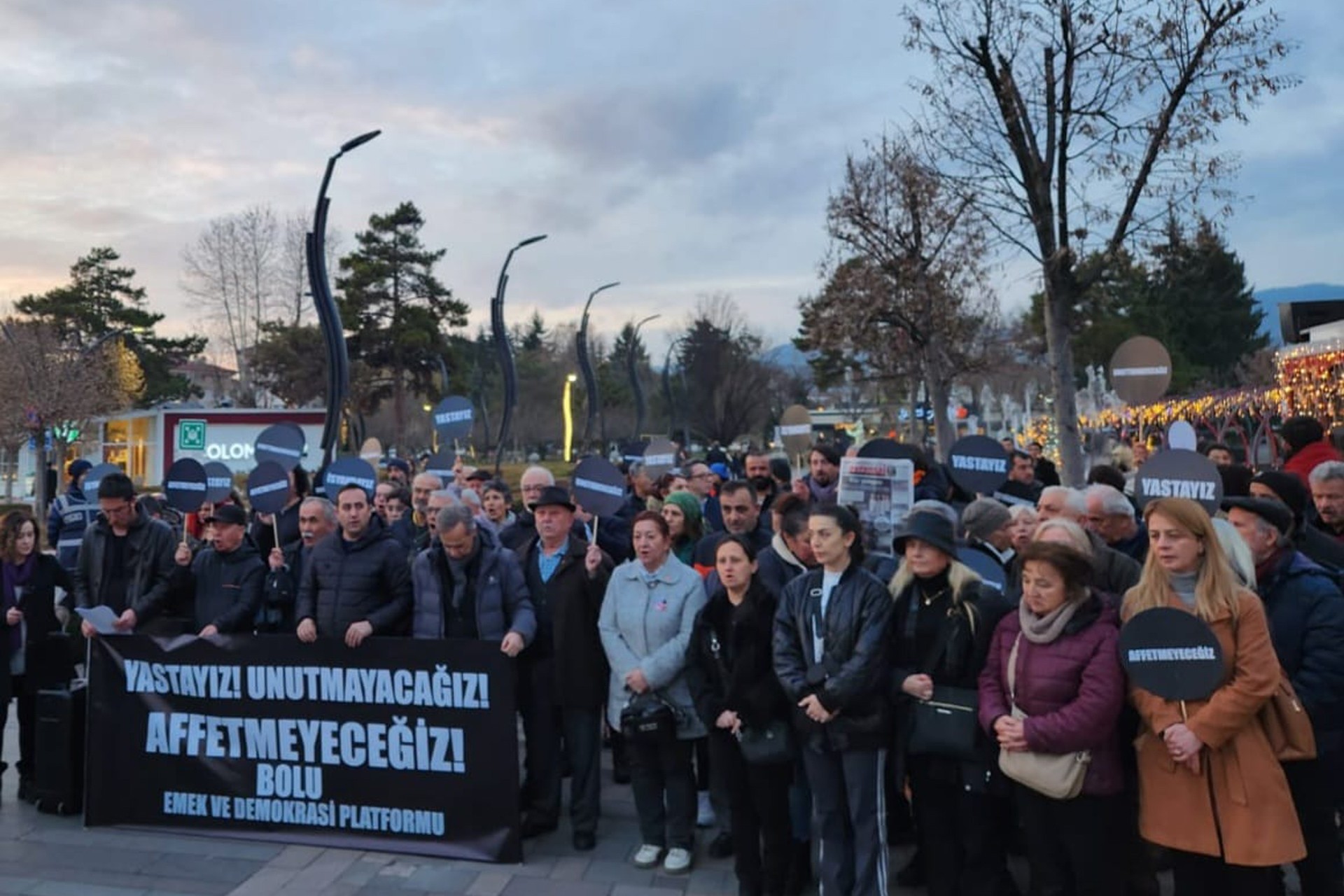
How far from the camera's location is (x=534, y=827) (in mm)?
5434

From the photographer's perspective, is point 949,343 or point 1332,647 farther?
point 949,343

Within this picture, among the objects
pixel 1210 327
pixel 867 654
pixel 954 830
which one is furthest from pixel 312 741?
pixel 1210 327

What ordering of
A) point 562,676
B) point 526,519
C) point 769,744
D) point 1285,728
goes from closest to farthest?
point 1285,728
point 769,744
point 562,676
point 526,519

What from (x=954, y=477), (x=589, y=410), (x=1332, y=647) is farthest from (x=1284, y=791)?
(x=589, y=410)

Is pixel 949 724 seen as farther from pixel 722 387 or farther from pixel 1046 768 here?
pixel 722 387

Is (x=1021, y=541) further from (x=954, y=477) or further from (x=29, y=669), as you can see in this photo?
(x=29, y=669)

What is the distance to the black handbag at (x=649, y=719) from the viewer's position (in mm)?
4840

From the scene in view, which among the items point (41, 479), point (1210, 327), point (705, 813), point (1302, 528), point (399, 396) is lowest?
point (705, 813)

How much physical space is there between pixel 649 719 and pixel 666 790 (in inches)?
22.0

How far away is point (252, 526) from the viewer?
8812 mm

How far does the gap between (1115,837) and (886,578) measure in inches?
62.3

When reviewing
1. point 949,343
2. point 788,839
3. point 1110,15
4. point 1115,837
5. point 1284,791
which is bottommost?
point 788,839

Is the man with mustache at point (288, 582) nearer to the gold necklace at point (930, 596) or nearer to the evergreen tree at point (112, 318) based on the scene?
the gold necklace at point (930, 596)

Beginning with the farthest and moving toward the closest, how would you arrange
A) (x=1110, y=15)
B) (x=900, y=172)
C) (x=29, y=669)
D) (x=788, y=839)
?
(x=900, y=172)
(x=1110, y=15)
(x=29, y=669)
(x=788, y=839)
